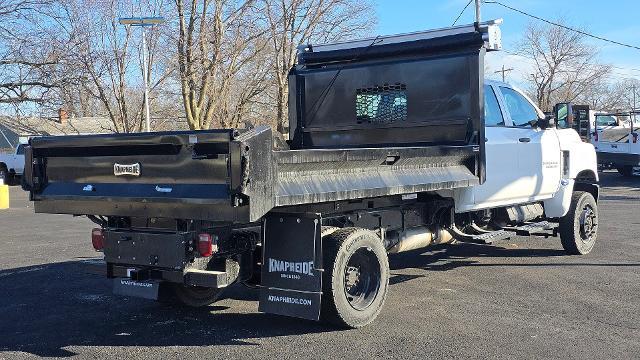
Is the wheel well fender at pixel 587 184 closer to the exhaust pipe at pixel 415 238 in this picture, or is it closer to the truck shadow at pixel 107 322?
the exhaust pipe at pixel 415 238

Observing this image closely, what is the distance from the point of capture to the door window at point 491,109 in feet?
25.8

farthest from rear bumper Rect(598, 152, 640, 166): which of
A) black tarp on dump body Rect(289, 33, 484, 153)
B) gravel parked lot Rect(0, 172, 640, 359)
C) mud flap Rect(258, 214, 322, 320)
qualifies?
mud flap Rect(258, 214, 322, 320)

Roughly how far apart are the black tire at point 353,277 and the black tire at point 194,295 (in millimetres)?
1514

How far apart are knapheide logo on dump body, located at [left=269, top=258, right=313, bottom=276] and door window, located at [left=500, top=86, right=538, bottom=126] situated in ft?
13.6

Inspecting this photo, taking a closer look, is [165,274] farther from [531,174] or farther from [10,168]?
[10,168]

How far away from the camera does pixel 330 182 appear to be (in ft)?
16.9

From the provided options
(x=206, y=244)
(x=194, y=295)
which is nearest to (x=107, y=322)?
(x=194, y=295)

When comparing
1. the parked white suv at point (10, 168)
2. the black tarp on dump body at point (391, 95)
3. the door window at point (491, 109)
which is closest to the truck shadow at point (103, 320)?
the black tarp on dump body at point (391, 95)

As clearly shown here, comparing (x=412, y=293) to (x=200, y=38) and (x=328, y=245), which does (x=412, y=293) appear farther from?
(x=200, y=38)

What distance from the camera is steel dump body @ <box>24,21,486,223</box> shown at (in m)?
4.58

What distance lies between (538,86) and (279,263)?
5737 centimetres

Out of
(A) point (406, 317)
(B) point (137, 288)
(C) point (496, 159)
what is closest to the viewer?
(B) point (137, 288)

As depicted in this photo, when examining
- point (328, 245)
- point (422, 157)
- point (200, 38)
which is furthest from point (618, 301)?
point (200, 38)

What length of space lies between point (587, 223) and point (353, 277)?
511 cm
